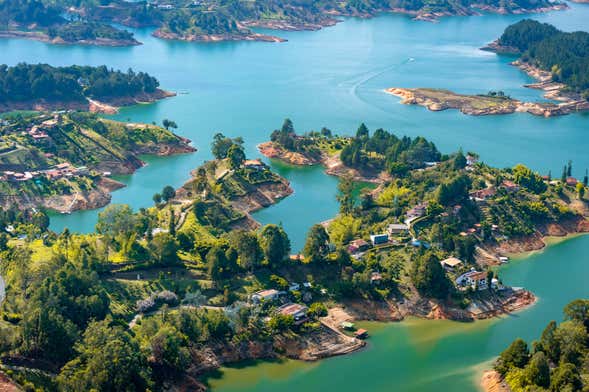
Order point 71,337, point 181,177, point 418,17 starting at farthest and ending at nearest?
point 418,17 → point 181,177 → point 71,337

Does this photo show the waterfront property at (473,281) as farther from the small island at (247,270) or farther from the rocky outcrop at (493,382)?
the rocky outcrop at (493,382)

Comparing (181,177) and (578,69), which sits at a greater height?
(578,69)

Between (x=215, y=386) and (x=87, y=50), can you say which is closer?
(x=215, y=386)

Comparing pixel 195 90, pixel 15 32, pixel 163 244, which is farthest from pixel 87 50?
pixel 163 244

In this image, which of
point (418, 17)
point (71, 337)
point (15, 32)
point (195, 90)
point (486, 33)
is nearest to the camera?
point (71, 337)

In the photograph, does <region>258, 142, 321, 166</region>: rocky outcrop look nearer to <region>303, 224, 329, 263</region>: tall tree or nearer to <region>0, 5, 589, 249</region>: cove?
<region>0, 5, 589, 249</region>: cove

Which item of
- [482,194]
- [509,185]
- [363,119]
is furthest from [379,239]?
[363,119]

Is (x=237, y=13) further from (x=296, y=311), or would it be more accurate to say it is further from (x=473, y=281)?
(x=296, y=311)

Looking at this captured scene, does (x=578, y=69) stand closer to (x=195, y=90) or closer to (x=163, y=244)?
(x=195, y=90)
